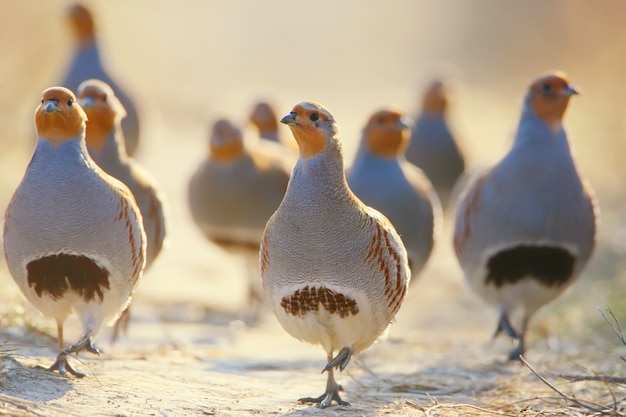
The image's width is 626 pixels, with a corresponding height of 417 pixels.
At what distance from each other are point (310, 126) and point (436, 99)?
5.95 m

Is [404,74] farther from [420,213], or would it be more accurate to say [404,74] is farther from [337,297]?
[337,297]

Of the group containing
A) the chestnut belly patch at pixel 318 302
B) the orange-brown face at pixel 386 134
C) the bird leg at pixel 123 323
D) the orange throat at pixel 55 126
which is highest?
the orange-brown face at pixel 386 134

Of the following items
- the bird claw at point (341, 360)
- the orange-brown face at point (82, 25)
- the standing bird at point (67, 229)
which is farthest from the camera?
the orange-brown face at point (82, 25)

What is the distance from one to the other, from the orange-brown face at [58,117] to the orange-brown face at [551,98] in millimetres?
3068

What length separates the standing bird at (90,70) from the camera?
29.2 feet

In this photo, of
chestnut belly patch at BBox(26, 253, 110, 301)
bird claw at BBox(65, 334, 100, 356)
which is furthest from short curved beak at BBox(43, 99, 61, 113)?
bird claw at BBox(65, 334, 100, 356)

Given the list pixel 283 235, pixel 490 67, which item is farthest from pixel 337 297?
pixel 490 67

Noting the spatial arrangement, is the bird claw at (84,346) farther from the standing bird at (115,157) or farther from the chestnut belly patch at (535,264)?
the chestnut belly patch at (535,264)

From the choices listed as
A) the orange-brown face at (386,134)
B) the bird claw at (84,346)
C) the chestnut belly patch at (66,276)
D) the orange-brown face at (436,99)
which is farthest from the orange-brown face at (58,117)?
the orange-brown face at (436,99)

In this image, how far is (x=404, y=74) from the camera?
2397 cm

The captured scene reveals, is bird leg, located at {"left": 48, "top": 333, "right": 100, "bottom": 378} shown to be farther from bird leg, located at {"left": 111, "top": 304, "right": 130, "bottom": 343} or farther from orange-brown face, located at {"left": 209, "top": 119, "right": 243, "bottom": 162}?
orange-brown face, located at {"left": 209, "top": 119, "right": 243, "bottom": 162}

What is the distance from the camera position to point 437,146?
10203 millimetres

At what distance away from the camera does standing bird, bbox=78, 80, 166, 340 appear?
6.16 metres

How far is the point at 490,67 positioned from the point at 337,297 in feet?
68.2
